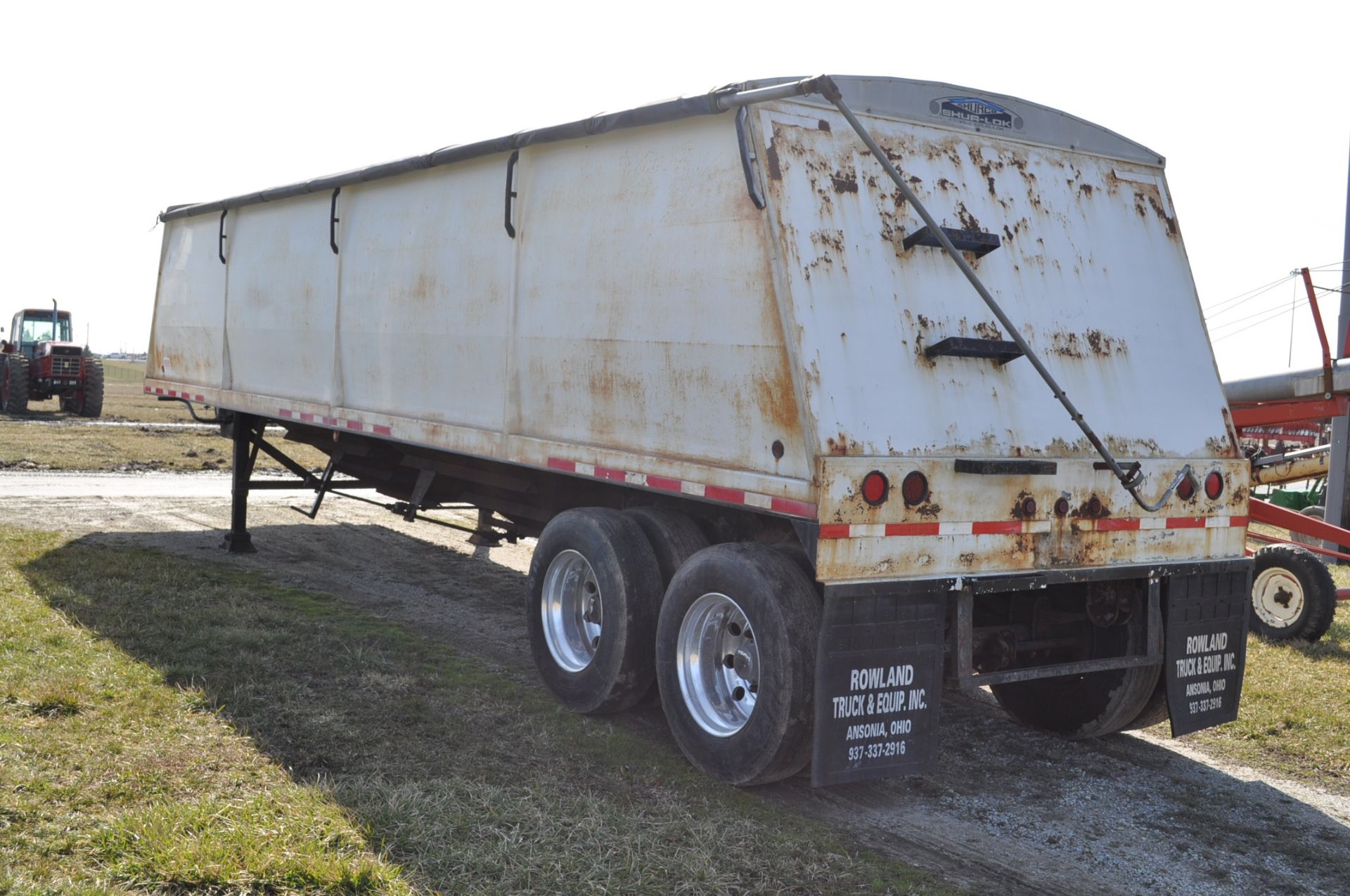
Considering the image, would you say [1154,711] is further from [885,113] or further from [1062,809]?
[885,113]

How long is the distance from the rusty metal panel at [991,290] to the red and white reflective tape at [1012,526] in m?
0.31

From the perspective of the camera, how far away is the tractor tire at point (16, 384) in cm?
2831

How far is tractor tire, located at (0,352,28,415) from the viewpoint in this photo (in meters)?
28.3

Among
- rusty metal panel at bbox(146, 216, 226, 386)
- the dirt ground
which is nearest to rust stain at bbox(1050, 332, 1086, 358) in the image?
the dirt ground

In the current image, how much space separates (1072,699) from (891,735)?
6.05 ft

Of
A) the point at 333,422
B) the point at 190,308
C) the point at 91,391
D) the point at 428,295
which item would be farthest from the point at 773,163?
the point at 91,391

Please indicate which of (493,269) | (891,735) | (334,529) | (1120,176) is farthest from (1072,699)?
(334,529)

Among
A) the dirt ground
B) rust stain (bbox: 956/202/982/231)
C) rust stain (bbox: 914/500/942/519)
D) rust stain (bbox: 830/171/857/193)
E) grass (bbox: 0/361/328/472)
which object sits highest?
rust stain (bbox: 830/171/857/193)

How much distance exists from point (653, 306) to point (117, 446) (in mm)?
18978

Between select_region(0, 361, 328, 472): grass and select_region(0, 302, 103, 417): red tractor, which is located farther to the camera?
select_region(0, 302, 103, 417): red tractor

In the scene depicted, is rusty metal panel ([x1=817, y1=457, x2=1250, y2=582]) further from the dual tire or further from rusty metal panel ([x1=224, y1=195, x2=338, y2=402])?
rusty metal panel ([x1=224, y1=195, x2=338, y2=402])

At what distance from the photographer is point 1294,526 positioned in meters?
9.27

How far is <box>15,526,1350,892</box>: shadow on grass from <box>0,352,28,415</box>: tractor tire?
22.7m

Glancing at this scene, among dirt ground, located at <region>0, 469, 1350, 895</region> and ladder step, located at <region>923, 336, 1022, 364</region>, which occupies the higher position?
ladder step, located at <region>923, 336, 1022, 364</region>
